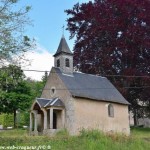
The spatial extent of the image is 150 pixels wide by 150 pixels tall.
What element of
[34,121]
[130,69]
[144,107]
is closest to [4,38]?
[34,121]

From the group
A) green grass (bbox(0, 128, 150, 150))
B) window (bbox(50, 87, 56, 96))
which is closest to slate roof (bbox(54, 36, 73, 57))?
window (bbox(50, 87, 56, 96))

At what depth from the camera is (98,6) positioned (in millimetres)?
37156

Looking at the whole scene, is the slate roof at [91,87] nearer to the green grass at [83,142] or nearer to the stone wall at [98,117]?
the stone wall at [98,117]

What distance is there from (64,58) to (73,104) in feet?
18.6

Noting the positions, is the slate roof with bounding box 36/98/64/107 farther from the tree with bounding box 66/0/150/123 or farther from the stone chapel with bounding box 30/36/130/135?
the tree with bounding box 66/0/150/123

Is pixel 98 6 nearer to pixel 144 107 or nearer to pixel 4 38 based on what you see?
pixel 144 107

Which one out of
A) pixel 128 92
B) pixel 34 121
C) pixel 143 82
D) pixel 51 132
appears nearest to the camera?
pixel 51 132

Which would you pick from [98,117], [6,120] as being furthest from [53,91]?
[6,120]

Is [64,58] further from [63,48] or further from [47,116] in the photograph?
[47,116]

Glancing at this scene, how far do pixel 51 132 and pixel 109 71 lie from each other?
10.1 m

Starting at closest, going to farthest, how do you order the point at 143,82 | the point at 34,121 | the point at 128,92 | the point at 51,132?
the point at 51,132
the point at 34,121
the point at 143,82
the point at 128,92

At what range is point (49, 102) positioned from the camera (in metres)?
30.7

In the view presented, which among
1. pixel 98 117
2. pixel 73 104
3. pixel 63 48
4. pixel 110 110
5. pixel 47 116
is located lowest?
pixel 98 117

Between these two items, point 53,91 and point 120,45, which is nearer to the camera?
point 53,91
